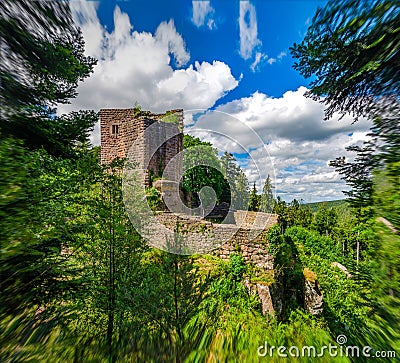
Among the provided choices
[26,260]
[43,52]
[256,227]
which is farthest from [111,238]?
[256,227]

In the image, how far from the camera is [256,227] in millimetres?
6918

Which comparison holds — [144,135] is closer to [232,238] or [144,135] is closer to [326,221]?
[232,238]

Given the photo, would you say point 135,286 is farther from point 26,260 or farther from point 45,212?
point 45,212

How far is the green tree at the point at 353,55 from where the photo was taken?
1.72m

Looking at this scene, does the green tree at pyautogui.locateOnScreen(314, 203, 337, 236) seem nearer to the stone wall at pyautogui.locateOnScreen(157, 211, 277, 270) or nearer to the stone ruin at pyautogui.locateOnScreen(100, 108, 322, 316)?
the stone ruin at pyautogui.locateOnScreen(100, 108, 322, 316)

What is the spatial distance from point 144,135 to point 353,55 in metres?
10.1

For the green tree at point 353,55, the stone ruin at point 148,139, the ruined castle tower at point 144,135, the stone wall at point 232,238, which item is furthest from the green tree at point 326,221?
the green tree at point 353,55

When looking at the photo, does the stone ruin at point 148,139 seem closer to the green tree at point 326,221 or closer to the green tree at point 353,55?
the green tree at point 353,55

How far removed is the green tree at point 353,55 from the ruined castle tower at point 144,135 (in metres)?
8.88

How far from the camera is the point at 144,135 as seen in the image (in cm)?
1089

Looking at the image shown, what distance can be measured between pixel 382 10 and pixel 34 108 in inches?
160

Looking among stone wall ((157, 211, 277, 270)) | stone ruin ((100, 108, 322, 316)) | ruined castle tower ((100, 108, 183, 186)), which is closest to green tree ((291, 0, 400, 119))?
stone wall ((157, 211, 277, 270))

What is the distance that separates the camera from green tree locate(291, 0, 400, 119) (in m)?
1.72

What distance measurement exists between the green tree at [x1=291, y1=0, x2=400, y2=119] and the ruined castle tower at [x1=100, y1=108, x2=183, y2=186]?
888 centimetres
